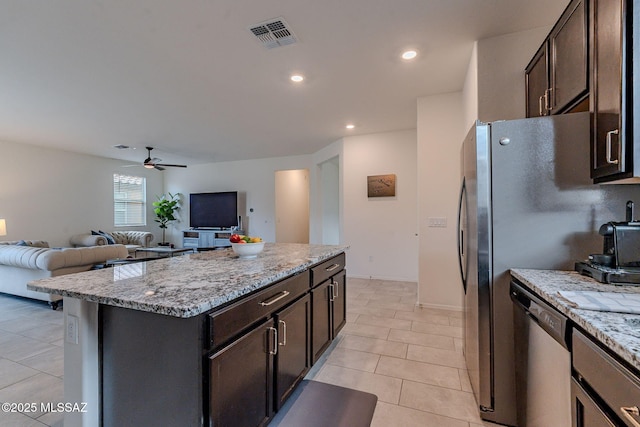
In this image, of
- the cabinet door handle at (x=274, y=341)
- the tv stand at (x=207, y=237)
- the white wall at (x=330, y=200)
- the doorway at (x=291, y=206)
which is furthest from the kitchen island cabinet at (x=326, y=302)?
the tv stand at (x=207, y=237)

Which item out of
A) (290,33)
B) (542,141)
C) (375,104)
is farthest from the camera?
(375,104)

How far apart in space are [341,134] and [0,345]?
5.01 metres

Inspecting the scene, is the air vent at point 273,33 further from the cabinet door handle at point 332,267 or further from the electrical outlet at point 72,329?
the electrical outlet at point 72,329

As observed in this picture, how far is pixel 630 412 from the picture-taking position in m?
0.70

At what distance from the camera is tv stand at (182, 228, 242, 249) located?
7.46m

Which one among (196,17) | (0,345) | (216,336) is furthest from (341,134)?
(0,345)

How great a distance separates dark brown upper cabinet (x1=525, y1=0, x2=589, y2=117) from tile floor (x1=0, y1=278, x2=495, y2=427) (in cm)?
194

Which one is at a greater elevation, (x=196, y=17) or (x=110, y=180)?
(x=196, y=17)

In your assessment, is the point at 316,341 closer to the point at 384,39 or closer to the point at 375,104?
the point at 384,39

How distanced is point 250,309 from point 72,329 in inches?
31.1

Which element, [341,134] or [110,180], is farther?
[110,180]

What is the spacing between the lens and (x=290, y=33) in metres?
2.28

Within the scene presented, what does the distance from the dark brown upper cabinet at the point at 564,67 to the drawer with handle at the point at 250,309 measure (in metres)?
1.93

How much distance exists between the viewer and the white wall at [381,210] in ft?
16.0
